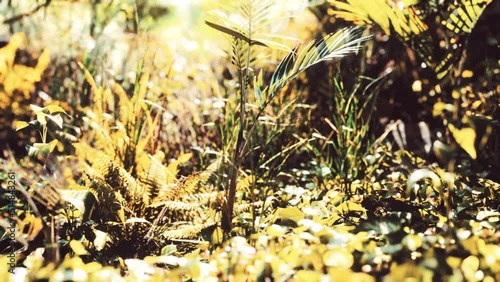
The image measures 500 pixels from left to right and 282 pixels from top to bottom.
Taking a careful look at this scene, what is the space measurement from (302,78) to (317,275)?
2.43 metres

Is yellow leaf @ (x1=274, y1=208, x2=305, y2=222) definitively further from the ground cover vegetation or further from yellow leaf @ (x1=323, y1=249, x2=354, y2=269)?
yellow leaf @ (x1=323, y1=249, x2=354, y2=269)

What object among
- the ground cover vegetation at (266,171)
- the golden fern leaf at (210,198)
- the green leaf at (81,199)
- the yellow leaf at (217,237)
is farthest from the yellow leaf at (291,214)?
the green leaf at (81,199)

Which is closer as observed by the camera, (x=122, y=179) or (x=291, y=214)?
(x=291, y=214)

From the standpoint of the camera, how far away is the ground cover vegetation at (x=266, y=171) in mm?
1388

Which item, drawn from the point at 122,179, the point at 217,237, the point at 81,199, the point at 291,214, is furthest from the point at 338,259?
the point at 122,179

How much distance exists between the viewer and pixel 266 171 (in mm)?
2514

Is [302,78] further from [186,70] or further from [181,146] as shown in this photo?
[181,146]

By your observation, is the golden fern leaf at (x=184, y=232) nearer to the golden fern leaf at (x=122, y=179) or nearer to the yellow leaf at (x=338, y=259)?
the golden fern leaf at (x=122, y=179)

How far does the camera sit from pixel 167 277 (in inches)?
48.1

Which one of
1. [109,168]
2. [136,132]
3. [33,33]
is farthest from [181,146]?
[33,33]

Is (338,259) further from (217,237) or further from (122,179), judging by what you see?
(122,179)

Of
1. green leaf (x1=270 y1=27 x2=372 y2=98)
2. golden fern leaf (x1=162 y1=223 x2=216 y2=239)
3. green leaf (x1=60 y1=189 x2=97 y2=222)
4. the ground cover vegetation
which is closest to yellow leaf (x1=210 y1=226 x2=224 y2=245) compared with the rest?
the ground cover vegetation

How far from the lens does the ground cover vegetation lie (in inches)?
54.6

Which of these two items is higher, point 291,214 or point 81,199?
point 81,199
